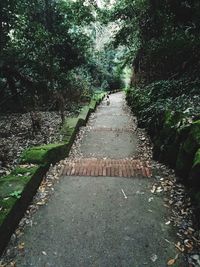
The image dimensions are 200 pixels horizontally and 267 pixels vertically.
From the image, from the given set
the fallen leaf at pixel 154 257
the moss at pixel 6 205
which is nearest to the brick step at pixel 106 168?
the moss at pixel 6 205

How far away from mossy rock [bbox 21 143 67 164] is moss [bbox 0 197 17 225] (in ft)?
4.73

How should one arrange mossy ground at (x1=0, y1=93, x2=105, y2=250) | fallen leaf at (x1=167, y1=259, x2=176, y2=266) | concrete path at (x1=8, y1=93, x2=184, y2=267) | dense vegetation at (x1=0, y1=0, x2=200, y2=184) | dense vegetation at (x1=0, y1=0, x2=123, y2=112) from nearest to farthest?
fallen leaf at (x1=167, y1=259, x2=176, y2=266) < concrete path at (x1=8, y1=93, x2=184, y2=267) < mossy ground at (x1=0, y1=93, x2=105, y2=250) < dense vegetation at (x1=0, y1=0, x2=200, y2=184) < dense vegetation at (x1=0, y1=0, x2=123, y2=112)

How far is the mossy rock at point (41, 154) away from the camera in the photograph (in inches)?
200

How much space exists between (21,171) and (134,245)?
2.25 meters

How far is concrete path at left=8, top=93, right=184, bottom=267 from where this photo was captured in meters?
3.08

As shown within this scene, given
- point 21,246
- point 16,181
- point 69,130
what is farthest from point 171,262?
point 69,130

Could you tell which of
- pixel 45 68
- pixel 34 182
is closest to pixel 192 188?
pixel 34 182

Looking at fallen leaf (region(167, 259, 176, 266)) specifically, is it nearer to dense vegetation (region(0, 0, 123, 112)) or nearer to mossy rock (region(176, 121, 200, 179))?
mossy rock (region(176, 121, 200, 179))

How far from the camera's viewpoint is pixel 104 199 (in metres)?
4.32

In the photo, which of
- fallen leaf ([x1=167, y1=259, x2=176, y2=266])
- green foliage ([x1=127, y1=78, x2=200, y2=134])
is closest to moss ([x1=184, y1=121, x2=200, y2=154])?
green foliage ([x1=127, y1=78, x2=200, y2=134])

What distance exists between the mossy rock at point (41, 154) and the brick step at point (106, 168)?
312 mm

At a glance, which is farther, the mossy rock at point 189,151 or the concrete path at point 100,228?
the mossy rock at point 189,151

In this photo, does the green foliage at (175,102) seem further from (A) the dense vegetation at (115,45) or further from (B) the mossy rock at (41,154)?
(B) the mossy rock at (41,154)

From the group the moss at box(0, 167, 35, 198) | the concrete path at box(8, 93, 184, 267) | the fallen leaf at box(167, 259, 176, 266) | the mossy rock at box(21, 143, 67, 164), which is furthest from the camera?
the mossy rock at box(21, 143, 67, 164)
